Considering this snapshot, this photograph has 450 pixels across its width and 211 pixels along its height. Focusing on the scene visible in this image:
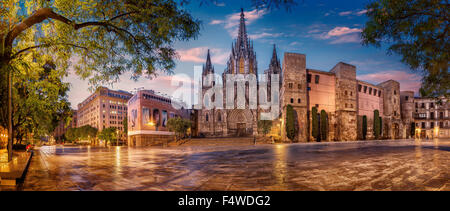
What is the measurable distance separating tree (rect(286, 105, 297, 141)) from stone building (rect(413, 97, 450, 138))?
39908 millimetres

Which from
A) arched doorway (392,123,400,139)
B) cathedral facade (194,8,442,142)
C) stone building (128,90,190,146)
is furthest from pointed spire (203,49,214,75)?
arched doorway (392,123,400,139)

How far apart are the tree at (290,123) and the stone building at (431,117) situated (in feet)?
131

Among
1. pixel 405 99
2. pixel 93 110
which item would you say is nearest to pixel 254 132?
pixel 405 99

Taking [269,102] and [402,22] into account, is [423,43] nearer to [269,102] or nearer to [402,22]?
[402,22]

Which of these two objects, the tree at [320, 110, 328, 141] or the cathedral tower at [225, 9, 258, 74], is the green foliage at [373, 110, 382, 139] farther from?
the cathedral tower at [225, 9, 258, 74]

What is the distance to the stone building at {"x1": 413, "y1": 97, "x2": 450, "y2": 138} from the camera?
55406 mm

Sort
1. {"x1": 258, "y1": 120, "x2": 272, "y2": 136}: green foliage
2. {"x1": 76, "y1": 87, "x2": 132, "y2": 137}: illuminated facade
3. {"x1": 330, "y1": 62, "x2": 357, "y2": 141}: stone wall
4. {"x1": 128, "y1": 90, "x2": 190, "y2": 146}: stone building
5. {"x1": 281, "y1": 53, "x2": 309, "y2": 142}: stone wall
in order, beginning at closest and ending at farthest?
{"x1": 281, "y1": 53, "x2": 309, "y2": 142}: stone wall
{"x1": 128, "y1": 90, "x2": 190, "y2": 146}: stone building
{"x1": 330, "y1": 62, "x2": 357, "y2": 141}: stone wall
{"x1": 258, "y1": 120, "x2": 272, "y2": 136}: green foliage
{"x1": 76, "y1": 87, "x2": 132, "y2": 137}: illuminated facade

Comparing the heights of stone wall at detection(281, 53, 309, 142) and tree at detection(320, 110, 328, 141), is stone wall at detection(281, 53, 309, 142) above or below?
above

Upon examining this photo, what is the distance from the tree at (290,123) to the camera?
34500 mm

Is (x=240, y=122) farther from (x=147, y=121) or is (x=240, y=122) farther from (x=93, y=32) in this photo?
(x=93, y=32)

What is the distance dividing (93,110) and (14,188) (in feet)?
353

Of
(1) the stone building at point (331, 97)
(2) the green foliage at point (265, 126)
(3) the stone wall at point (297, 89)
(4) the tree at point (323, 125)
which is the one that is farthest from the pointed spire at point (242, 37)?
(4) the tree at point (323, 125)

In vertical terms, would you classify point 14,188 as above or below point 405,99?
below
